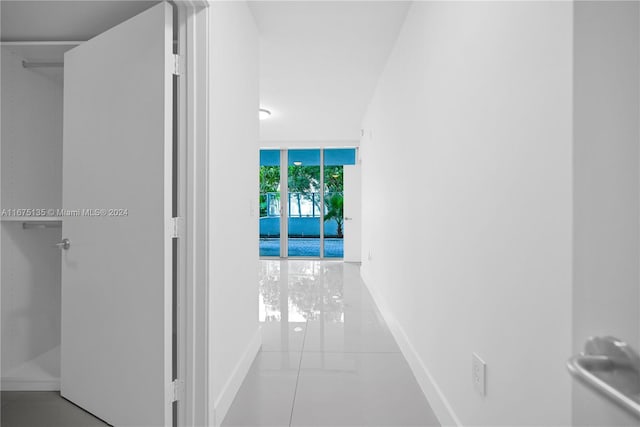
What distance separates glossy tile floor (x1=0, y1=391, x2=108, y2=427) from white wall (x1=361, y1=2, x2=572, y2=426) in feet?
6.13

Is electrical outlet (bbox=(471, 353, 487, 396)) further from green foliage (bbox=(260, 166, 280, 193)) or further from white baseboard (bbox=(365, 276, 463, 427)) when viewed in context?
green foliage (bbox=(260, 166, 280, 193))

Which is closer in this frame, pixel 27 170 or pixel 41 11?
pixel 41 11

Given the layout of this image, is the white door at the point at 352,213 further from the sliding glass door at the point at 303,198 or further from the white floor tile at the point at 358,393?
the white floor tile at the point at 358,393

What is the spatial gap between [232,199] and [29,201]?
64.3 inches

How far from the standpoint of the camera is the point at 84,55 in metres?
1.88

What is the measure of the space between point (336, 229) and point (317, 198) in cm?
84

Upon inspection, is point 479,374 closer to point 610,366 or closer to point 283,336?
point 610,366

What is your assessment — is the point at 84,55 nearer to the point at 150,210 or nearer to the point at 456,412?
the point at 150,210

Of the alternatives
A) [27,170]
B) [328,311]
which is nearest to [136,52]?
[27,170]

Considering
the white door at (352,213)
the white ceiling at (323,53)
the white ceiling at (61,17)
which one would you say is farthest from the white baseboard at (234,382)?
the white door at (352,213)

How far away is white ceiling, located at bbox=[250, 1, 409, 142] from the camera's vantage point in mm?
2586

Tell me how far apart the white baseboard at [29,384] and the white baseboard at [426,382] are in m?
2.25

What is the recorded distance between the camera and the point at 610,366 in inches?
24.0

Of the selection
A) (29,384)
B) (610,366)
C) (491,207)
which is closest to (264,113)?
(29,384)
